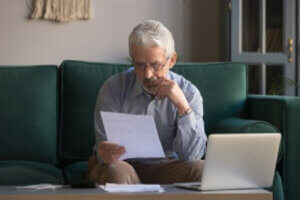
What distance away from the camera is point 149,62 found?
226cm

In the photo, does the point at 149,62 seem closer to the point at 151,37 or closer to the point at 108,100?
the point at 151,37

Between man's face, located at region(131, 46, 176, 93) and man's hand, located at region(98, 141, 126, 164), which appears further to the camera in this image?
man's face, located at region(131, 46, 176, 93)

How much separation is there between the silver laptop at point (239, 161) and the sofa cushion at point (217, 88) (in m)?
1.30

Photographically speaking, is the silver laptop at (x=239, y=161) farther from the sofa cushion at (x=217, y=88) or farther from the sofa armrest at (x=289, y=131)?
the sofa cushion at (x=217, y=88)

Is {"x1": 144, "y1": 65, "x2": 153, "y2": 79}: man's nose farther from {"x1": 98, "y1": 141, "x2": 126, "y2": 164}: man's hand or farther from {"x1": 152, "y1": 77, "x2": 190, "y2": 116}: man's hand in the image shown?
{"x1": 98, "y1": 141, "x2": 126, "y2": 164}: man's hand

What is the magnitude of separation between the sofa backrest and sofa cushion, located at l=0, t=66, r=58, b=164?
0.06 m

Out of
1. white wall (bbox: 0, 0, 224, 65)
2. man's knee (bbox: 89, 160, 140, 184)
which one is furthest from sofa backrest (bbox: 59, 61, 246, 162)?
white wall (bbox: 0, 0, 224, 65)

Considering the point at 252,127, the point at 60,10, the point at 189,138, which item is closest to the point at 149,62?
the point at 189,138

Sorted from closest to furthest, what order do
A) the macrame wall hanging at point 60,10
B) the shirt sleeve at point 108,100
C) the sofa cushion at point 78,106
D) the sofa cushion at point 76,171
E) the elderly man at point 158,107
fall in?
1. the elderly man at point 158,107
2. the shirt sleeve at point 108,100
3. the sofa cushion at point 76,171
4. the sofa cushion at point 78,106
5. the macrame wall hanging at point 60,10

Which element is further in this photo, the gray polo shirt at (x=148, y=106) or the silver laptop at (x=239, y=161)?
Answer: the gray polo shirt at (x=148, y=106)

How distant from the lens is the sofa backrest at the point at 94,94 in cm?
304

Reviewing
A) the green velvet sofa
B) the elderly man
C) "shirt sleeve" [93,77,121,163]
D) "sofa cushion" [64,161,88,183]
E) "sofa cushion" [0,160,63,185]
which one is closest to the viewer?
the elderly man

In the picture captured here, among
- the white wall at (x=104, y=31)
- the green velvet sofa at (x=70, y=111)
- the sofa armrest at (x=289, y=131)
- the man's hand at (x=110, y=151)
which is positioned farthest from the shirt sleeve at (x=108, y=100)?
the white wall at (x=104, y=31)

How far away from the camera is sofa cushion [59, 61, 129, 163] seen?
9.95 ft
